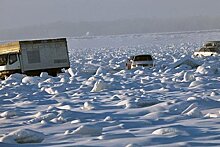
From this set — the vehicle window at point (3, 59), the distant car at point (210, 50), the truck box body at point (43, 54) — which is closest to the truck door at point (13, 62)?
the vehicle window at point (3, 59)

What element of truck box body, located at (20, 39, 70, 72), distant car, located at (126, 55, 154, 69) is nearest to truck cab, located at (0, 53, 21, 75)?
truck box body, located at (20, 39, 70, 72)

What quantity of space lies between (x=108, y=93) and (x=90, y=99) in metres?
1.32

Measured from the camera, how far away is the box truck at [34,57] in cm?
2317

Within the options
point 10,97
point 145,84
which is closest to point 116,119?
point 10,97

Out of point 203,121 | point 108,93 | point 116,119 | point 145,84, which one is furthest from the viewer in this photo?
point 145,84

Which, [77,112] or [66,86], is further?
[66,86]

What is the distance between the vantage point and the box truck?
23172mm

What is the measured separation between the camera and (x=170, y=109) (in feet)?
32.8

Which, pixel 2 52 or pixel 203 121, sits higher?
pixel 2 52

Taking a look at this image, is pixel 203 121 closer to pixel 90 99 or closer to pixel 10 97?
pixel 90 99

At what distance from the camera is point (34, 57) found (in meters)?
23.4

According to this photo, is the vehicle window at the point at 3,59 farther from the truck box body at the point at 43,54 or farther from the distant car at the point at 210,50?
the distant car at the point at 210,50

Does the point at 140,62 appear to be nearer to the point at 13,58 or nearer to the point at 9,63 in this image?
the point at 13,58

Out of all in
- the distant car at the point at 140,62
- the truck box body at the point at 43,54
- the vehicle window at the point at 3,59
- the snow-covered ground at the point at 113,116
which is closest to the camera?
the snow-covered ground at the point at 113,116
